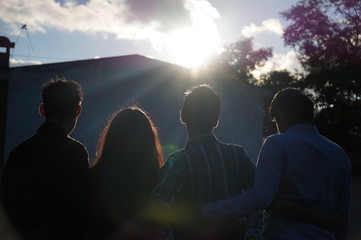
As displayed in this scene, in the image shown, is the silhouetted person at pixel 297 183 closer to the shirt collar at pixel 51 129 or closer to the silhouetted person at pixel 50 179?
the silhouetted person at pixel 50 179

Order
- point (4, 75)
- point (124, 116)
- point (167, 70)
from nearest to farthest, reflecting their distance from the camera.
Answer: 1. point (124, 116)
2. point (4, 75)
3. point (167, 70)

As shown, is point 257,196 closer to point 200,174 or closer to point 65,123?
point 200,174

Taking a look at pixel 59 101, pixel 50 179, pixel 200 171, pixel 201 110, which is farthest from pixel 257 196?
pixel 59 101

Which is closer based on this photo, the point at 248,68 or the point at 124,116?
the point at 124,116

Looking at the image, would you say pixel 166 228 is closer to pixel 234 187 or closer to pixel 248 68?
pixel 234 187

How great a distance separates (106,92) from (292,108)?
9.55 m

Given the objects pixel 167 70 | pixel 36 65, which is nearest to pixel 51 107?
pixel 36 65

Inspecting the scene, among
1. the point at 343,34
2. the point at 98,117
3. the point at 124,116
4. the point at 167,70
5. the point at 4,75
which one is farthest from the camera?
the point at 343,34

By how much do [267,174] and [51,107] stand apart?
130 centimetres

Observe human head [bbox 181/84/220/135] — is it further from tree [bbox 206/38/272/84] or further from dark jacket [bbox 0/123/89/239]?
tree [bbox 206/38/272/84]

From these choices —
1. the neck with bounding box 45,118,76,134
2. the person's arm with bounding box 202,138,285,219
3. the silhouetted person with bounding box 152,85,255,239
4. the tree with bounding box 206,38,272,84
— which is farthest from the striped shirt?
the tree with bounding box 206,38,272,84

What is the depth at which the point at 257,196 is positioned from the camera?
2014mm

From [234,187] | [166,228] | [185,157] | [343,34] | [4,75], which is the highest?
[343,34]

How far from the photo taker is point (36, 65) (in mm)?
10469
